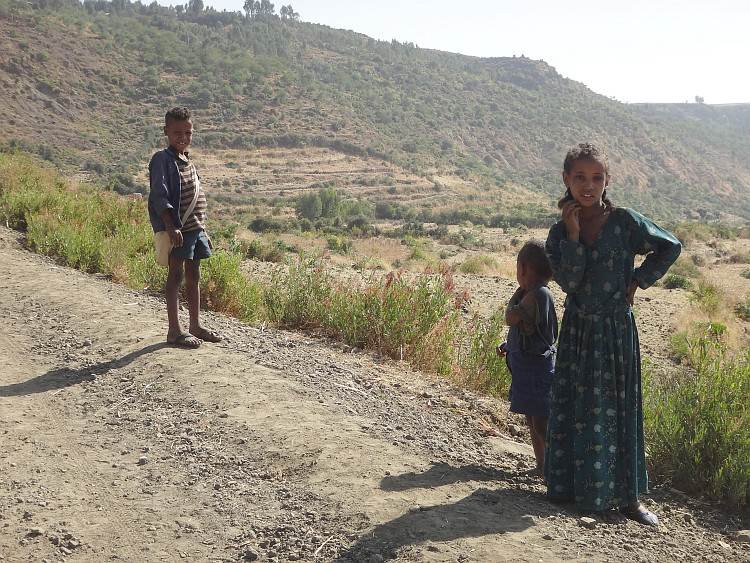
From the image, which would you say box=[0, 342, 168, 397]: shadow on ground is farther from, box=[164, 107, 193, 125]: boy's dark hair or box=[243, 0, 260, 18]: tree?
box=[243, 0, 260, 18]: tree

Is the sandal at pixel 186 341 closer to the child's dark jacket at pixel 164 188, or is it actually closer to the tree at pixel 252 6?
the child's dark jacket at pixel 164 188

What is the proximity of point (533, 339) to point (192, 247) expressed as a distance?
248 centimetres

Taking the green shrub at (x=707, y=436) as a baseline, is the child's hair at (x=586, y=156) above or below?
above

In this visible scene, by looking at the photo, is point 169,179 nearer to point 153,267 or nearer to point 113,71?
point 153,267

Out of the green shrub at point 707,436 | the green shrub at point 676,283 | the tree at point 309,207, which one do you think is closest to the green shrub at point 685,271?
the green shrub at point 676,283

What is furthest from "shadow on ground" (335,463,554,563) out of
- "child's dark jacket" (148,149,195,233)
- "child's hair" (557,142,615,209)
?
"child's dark jacket" (148,149,195,233)

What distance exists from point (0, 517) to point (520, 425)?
3037 mm

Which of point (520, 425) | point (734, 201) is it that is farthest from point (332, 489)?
point (734, 201)

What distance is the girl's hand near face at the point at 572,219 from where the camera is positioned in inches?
112

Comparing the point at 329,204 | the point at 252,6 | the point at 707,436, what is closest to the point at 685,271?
the point at 707,436

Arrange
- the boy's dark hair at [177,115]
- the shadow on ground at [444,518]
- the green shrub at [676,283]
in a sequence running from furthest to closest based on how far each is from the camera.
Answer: the green shrub at [676,283] < the boy's dark hair at [177,115] < the shadow on ground at [444,518]

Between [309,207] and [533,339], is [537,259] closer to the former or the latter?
[533,339]

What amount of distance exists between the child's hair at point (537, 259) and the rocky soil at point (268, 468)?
1045mm

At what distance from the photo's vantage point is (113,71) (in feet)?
194
